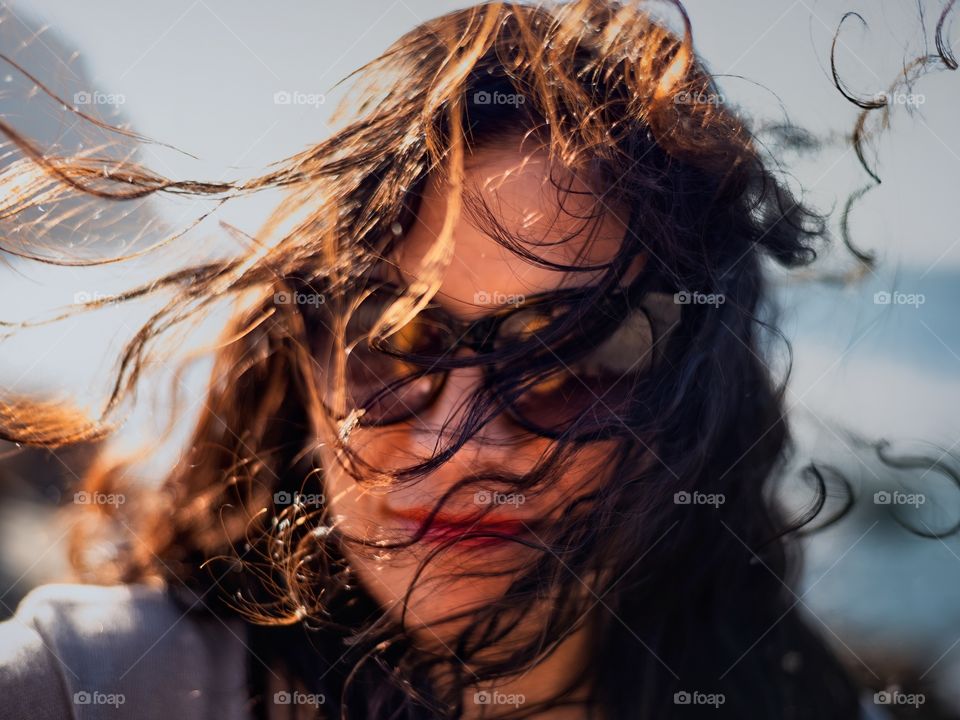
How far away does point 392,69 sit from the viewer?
151 centimetres

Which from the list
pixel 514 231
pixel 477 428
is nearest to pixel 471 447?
pixel 477 428

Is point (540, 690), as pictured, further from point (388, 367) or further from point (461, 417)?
point (388, 367)

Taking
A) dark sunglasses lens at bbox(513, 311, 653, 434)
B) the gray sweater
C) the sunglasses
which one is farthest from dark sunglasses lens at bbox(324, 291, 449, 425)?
the gray sweater

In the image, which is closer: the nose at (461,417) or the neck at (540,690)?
the nose at (461,417)

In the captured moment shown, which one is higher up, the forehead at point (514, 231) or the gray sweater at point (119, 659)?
the forehead at point (514, 231)

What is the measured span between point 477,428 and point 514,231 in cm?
35

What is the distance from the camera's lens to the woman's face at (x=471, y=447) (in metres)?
1.38

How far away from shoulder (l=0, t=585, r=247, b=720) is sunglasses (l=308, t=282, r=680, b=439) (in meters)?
0.52

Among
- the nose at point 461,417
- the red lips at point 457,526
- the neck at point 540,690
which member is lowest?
the neck at point 540,690

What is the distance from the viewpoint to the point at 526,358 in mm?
1385

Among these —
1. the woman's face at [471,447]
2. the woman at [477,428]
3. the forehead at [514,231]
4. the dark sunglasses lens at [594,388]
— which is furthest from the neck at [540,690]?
the forehead at [514,231]

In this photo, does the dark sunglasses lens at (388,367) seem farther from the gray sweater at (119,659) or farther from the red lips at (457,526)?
the gray sweater at (119,659)

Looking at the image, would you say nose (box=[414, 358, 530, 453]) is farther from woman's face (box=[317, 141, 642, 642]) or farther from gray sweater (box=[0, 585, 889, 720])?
gray sweater (box=[0, 585, 889, 720])

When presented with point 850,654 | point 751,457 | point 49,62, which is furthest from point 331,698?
point 49,62
